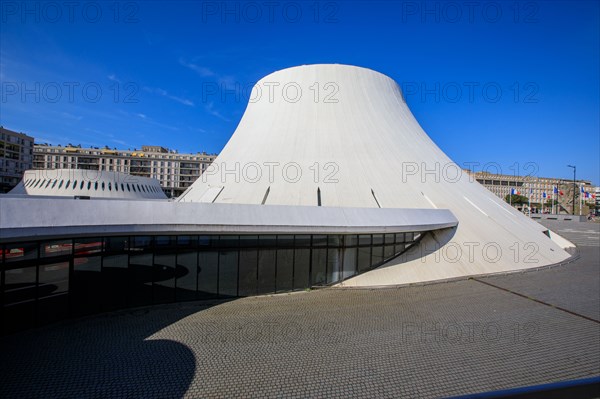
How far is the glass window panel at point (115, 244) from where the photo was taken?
8.11 m

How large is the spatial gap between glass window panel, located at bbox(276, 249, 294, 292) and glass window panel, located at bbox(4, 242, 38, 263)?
575 centimetres

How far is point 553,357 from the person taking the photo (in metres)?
6.34

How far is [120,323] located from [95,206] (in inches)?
108

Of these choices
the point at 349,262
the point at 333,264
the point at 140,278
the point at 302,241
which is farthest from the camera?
the point at 349,262

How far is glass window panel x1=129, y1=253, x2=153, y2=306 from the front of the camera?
8406 millimetres

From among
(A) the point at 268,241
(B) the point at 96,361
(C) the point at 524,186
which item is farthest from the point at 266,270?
(C) the point at 524,186

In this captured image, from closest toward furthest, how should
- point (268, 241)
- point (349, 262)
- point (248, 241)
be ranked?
1. point (248, 241)
2. point (268, 241)
3. point (349, 262)

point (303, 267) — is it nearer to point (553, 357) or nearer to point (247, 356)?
point (247, 356)

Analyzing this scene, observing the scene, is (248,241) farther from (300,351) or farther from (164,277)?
(300,351)

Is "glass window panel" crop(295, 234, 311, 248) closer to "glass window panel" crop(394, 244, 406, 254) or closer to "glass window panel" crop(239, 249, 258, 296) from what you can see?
"glass window panel" crop(239, 249, 258, 296)

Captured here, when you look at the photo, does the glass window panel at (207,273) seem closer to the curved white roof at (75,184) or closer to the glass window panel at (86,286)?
the glass window panel at (86,286)

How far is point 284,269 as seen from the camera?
395 inches

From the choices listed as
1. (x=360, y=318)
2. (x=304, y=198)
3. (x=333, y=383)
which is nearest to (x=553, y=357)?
(x=360, y=318)

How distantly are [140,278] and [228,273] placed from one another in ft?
7.35
